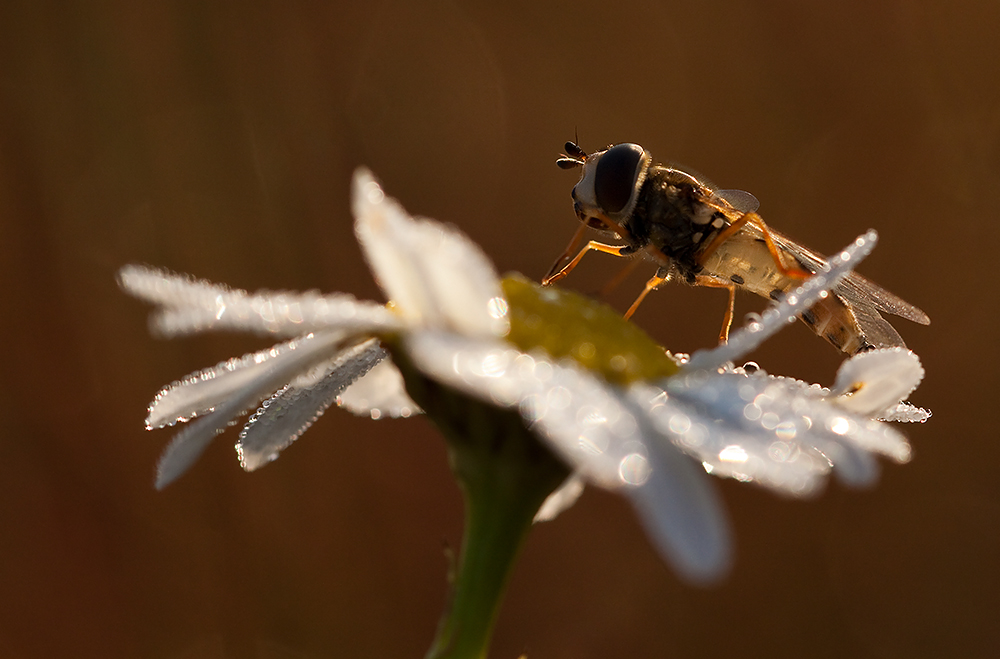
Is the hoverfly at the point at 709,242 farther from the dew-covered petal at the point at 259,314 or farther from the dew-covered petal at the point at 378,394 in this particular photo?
the dew-covered petal at the point at 259,314

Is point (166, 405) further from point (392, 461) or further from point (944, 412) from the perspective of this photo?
point (944, 412)

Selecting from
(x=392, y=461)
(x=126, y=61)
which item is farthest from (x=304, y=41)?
(x=392, y=461)

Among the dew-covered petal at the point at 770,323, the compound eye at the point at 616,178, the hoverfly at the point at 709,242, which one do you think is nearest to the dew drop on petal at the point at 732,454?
the dew-covered petal at the point at 770,323

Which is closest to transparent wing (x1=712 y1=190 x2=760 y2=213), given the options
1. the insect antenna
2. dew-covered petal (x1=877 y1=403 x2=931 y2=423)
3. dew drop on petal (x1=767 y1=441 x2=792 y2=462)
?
the insect antenna

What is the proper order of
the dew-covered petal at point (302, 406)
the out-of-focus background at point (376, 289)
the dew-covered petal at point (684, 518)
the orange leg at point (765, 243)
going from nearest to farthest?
the dew-covered petal at point (684, 518) → the dew-covered petal at point (302, 406) → the orange leg at point (765, 243) → the out-of-focus background at point (376, 289)

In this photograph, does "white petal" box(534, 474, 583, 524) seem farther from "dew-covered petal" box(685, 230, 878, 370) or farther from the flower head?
"dew-covered petal" box(685, 230, 878, 370)

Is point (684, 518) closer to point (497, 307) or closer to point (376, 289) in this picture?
point (497, 307)
